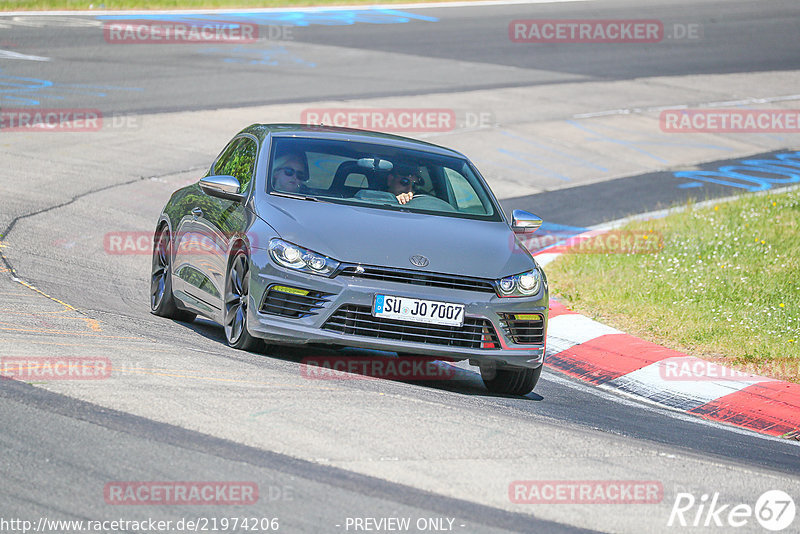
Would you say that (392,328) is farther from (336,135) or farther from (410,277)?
(336,135)

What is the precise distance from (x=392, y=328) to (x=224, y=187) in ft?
5.81

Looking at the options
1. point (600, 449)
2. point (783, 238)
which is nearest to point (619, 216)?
point (783, 238)

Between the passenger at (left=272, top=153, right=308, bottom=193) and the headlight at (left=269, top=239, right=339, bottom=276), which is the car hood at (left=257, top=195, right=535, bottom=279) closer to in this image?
the headlight at (left=269, top=239, right=339, bottom=276)

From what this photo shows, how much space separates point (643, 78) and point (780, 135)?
15.0ft

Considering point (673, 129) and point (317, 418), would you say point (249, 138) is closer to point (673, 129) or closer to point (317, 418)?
point (317, 418)

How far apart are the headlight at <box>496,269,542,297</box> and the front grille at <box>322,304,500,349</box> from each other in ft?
0.89

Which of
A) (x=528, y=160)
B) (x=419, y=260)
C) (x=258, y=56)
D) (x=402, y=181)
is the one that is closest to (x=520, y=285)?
(x=419, y=260)

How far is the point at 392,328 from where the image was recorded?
7.25 metres

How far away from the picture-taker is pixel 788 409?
8.05 metres

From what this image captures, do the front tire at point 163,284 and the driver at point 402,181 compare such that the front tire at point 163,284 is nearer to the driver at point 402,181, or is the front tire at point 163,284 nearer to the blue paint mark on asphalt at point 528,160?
the driver at point 402,181

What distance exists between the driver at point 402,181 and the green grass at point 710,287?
272 centimetres

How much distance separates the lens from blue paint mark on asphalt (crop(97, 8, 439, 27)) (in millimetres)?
29516

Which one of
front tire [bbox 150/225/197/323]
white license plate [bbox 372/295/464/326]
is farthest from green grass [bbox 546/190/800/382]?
front tire [bbox 150/225/197/323]

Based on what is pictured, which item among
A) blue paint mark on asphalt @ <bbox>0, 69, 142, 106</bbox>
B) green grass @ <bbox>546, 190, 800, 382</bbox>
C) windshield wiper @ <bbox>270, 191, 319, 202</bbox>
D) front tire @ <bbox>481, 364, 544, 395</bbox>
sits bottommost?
green grass @ <bbox>546, 190, 800, 382</bbox>
